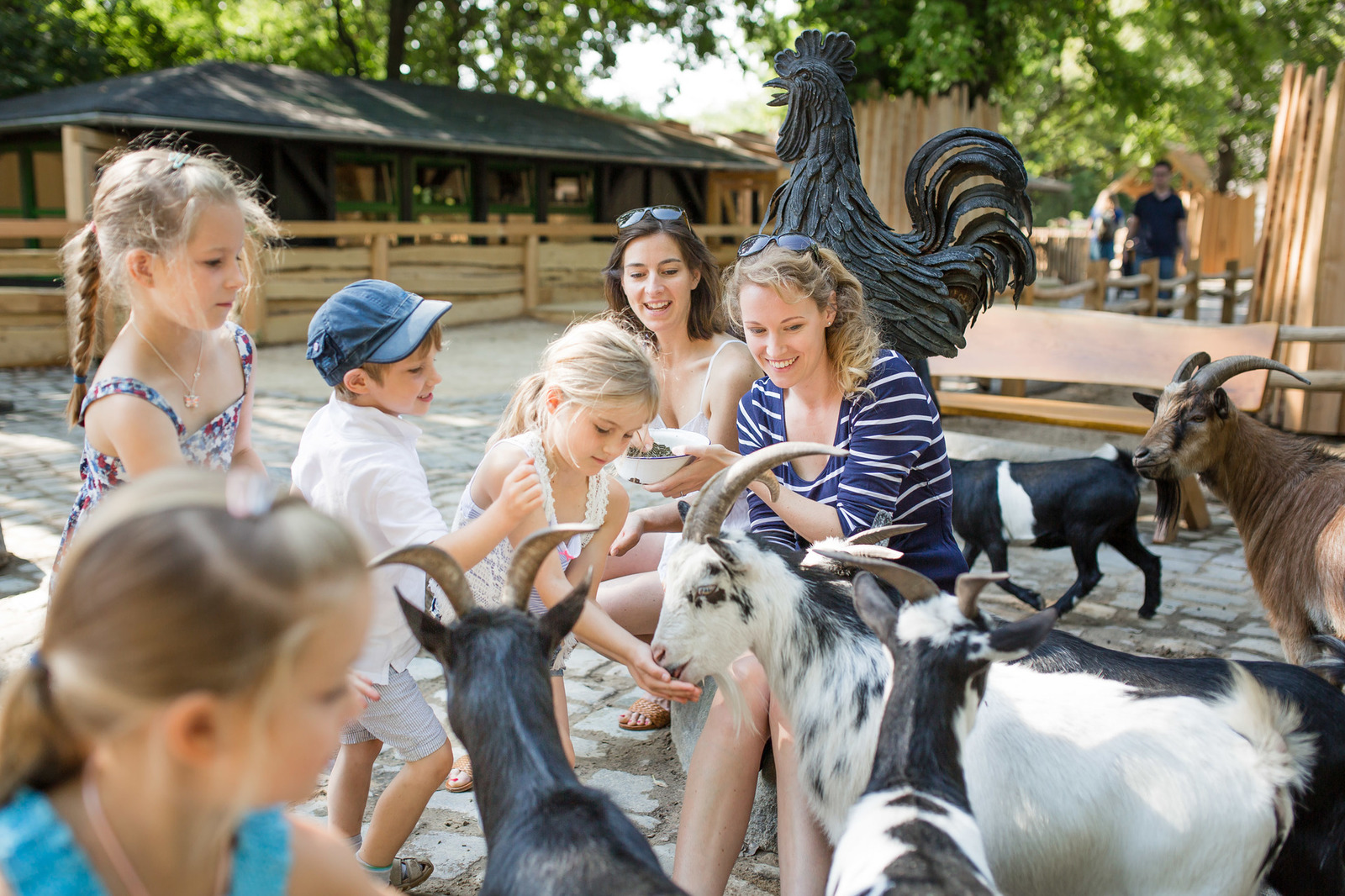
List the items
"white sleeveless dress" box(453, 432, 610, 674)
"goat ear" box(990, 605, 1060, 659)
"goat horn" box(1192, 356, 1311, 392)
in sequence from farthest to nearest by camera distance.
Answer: "goat horn" box(1192, 356, 1311, 392) < "white sleeveless dress" box(453, 432, 610, 674) < "goat ear" box(990, 605, 1060, 659)

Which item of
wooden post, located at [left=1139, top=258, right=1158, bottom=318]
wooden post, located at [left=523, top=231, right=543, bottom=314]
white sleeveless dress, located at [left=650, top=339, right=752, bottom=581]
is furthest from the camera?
wooden post, located at [left=523, top=231, right=543, bottom=314]

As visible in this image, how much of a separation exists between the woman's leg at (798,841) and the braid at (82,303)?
2.07m

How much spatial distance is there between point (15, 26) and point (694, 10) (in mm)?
12630

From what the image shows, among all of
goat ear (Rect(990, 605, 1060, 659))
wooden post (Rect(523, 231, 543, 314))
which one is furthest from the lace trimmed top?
wooden post (Rect(523, 231, 543, 314))

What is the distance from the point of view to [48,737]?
3.78 ft

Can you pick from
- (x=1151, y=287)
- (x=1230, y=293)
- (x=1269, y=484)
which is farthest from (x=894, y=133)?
(x=1230, y=293)

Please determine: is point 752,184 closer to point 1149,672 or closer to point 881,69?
point 881,69

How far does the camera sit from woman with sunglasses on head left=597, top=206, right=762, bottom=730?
149 inches

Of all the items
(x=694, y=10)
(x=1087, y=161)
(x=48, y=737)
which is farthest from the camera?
(x=1087, y=161)

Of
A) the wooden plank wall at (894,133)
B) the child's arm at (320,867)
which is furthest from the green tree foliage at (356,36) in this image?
the child's arm at (320,867)

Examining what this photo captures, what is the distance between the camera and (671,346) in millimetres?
4094

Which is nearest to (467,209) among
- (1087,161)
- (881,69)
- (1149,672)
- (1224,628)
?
(881,69)

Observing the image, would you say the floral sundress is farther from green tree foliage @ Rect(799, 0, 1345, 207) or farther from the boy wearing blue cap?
green tree foliage @ Rect(799, 0, 1345, 207)

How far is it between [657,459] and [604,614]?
57 cm
